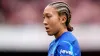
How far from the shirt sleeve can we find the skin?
0.49 feet

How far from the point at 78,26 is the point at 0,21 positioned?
4.39 ft

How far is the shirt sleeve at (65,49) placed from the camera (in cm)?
313

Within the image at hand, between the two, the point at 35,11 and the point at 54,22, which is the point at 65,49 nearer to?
the point at 54,22

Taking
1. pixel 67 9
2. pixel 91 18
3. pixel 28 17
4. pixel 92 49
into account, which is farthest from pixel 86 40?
pixel 67 9

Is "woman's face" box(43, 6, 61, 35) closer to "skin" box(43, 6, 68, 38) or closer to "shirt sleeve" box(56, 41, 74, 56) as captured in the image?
"skin" box(43, 6, 68, 38)

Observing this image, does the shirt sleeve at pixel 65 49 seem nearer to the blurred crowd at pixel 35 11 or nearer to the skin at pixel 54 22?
the skin at pixel 54 22

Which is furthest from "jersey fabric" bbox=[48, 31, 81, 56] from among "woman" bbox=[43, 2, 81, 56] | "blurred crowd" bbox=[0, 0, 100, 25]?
"blurred crowd" bbox=[0, 0, 100, 25]

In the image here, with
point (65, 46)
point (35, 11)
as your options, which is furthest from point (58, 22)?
point (35, 11)

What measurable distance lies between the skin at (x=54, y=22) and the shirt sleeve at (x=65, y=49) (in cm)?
15

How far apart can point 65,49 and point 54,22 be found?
0.25 metres

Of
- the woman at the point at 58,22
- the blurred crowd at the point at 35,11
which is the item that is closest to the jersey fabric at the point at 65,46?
the woman at the point at 58,22

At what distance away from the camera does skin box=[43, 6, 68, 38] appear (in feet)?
10.8

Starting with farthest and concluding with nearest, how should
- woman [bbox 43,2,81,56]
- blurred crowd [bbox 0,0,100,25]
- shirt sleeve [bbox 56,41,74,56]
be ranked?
1. blurred crowd [bbox 0,0,100,25]
2. woman [bbox 43,2,81,56]
3. shirt sleeve [bbox 56,41,74,56]

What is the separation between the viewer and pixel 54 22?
3293 millimetres
